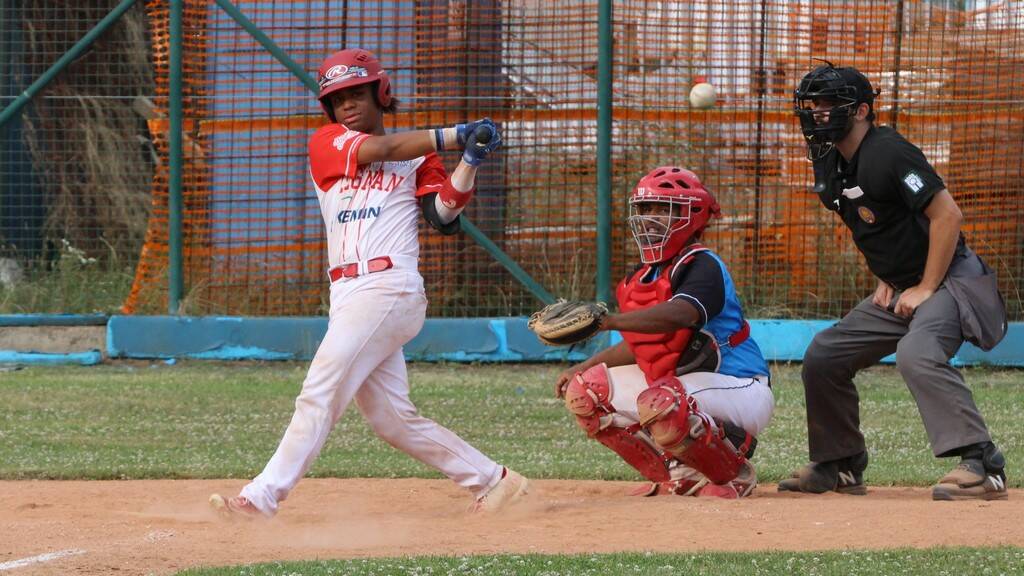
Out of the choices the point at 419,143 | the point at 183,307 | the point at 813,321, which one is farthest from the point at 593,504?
the point at 183,307

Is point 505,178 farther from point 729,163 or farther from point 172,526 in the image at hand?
point 172,526

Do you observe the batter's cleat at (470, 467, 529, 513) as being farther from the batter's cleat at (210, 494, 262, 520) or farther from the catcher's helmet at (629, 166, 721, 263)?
the catcher's helmet at (629, 166, 721, 263)

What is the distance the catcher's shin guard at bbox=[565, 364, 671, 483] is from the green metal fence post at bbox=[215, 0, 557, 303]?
519 centimetres

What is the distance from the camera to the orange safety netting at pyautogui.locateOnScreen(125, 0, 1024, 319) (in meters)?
11.8

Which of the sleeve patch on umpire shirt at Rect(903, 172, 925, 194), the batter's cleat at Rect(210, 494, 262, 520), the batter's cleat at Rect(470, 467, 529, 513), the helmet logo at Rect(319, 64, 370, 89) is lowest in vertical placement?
the batter's cleat at Rect(470, 467, 529, 513)

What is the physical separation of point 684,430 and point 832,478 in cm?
103

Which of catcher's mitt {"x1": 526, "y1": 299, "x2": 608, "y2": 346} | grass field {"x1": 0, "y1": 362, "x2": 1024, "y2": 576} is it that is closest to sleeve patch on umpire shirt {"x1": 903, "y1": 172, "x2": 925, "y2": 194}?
catcher's mitt {"x1": 526, "y1": 299, "x2": 608, "y2": 346}

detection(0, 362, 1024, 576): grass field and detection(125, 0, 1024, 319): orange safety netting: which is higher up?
detection(125, 0, 1024, 319): orange safety netting

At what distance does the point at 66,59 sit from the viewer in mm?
11742

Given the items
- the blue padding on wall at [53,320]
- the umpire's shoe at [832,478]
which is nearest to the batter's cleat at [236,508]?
the umpire's shoe at [832,478]

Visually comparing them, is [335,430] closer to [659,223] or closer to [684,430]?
[659,223]

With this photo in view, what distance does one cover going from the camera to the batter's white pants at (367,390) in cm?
550

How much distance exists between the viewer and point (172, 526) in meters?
5.59

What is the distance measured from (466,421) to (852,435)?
3043mm
